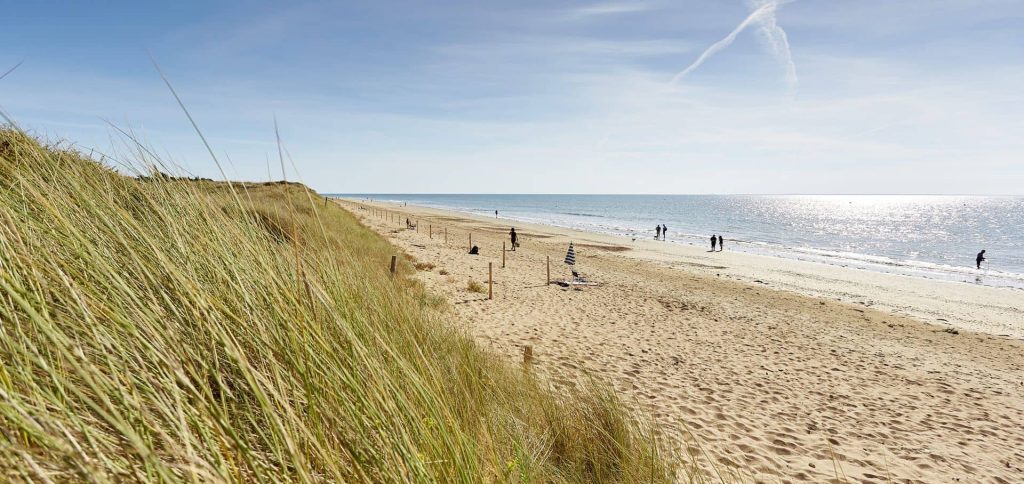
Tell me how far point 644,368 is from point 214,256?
784 cm

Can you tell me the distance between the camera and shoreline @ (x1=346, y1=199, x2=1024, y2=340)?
50.8ft

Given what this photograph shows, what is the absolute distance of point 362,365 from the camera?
1.93 meters

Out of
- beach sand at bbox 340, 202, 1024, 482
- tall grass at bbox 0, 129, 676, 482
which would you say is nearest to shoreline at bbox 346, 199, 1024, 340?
beach sand at bbox 340, 202, 1024, 482

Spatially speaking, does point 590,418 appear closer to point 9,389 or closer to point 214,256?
point 214,256

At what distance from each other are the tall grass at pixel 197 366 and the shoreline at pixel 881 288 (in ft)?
61.1

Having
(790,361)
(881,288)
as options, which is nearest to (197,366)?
(790,361)

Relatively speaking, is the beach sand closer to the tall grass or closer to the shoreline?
the shoreline

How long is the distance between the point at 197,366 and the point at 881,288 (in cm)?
2621

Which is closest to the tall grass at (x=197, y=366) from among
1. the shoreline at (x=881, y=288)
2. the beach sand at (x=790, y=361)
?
the beach sand at (x=790, y=361)

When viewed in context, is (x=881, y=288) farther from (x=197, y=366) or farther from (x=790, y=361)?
(x=197, y=366)

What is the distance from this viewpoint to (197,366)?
5.08 feet

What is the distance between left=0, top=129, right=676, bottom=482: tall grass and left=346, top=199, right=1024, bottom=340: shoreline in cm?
1863

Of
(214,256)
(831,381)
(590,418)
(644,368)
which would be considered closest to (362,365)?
(214,256)

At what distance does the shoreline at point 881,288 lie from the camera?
15.5 m
